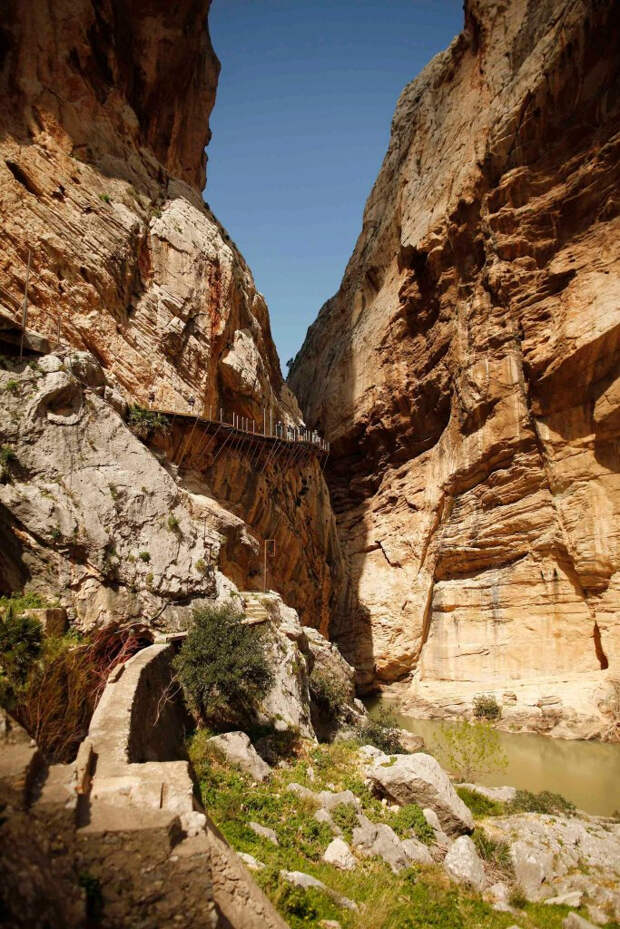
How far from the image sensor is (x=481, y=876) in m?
7.39

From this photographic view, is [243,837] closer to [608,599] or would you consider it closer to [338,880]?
[338,880]

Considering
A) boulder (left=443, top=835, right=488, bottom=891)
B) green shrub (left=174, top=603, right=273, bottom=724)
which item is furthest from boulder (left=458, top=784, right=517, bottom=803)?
green shrub (left=174, top=603, right=273, bottom=724)

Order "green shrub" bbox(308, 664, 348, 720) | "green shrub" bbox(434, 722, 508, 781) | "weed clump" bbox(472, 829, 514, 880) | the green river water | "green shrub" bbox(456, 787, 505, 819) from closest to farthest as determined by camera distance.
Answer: "weed clump" bbox(472, 829, 514, 880) < "green shrub" bbox(456, 787, 505, 819) < "green shrub" bbox(434, 722, 508, 781) < the green river water < "green shrub" bbox(308, 664, 348, 720)

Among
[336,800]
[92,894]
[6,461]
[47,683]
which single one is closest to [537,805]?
[336,800]

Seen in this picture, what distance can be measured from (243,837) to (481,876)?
3579 mm

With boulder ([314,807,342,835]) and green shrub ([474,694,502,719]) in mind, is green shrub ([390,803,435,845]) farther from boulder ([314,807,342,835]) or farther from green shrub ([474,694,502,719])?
green shrub ([474,694,502,719])

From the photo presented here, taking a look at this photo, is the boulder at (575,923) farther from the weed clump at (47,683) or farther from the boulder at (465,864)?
the weed clump at (47,683)

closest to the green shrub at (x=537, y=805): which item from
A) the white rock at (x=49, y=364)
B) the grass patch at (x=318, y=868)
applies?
the grass patch at (x=318, y=868)

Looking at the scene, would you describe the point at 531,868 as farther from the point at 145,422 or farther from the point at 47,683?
the point at 145,422

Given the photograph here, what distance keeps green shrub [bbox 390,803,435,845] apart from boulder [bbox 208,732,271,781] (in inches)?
87.5

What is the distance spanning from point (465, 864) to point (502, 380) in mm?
21201

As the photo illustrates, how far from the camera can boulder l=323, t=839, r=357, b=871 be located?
6652 millimetres

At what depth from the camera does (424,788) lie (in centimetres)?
883

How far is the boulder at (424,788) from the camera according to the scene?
8625 millimetres
